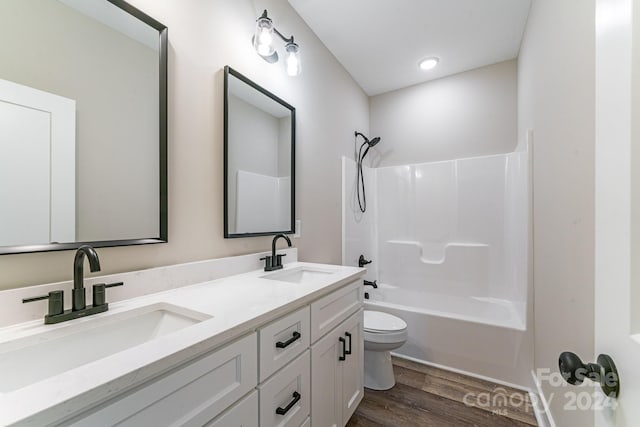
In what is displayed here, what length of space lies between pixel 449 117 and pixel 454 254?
1.40 metres

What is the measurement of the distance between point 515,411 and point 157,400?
211 cm

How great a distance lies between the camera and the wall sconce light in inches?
56.2

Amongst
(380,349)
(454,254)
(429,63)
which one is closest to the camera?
(380,349)

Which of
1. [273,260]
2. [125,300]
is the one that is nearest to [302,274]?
[273,260]

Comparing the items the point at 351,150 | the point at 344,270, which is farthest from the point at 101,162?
the point at 351,150

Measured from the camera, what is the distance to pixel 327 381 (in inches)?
48.1

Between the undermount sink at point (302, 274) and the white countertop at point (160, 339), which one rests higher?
the white countertop at point (160, 339)

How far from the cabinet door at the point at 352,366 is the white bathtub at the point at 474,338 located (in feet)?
2.79

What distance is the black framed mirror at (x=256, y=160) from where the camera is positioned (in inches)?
54.7

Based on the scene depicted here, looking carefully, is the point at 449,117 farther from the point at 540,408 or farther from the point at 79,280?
the point at 79,280

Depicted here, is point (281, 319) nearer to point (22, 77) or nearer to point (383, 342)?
point (22, 77)

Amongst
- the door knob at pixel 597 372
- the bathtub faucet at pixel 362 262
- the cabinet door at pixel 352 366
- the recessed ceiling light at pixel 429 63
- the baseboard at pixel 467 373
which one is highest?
the recessed ceiling light at pixel 429 63

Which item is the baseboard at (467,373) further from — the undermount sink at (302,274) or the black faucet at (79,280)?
the black faucet at (79,280)

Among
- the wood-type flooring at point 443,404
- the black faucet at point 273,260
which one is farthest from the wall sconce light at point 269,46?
the wood-type flooring at point 443,404
